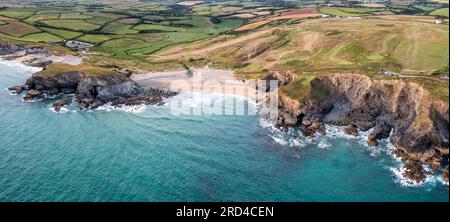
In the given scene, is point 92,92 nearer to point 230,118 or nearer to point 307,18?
point 230,118

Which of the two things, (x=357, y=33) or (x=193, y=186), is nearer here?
(x=193, y=186)

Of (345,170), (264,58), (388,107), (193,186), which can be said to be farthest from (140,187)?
(264,58)

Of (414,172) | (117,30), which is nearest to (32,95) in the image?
(414,172)

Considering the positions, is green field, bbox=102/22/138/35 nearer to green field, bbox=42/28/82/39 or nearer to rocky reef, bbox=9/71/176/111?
green field, bbox=42/28/82/39

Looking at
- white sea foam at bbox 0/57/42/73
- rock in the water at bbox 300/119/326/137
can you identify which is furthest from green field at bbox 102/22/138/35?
rock in the water at bbox 300/119/326/137

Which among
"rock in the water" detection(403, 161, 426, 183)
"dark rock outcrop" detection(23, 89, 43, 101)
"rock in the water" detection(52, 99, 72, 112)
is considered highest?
"dark rock outcrop" detection(23, 89, 43, 101)
